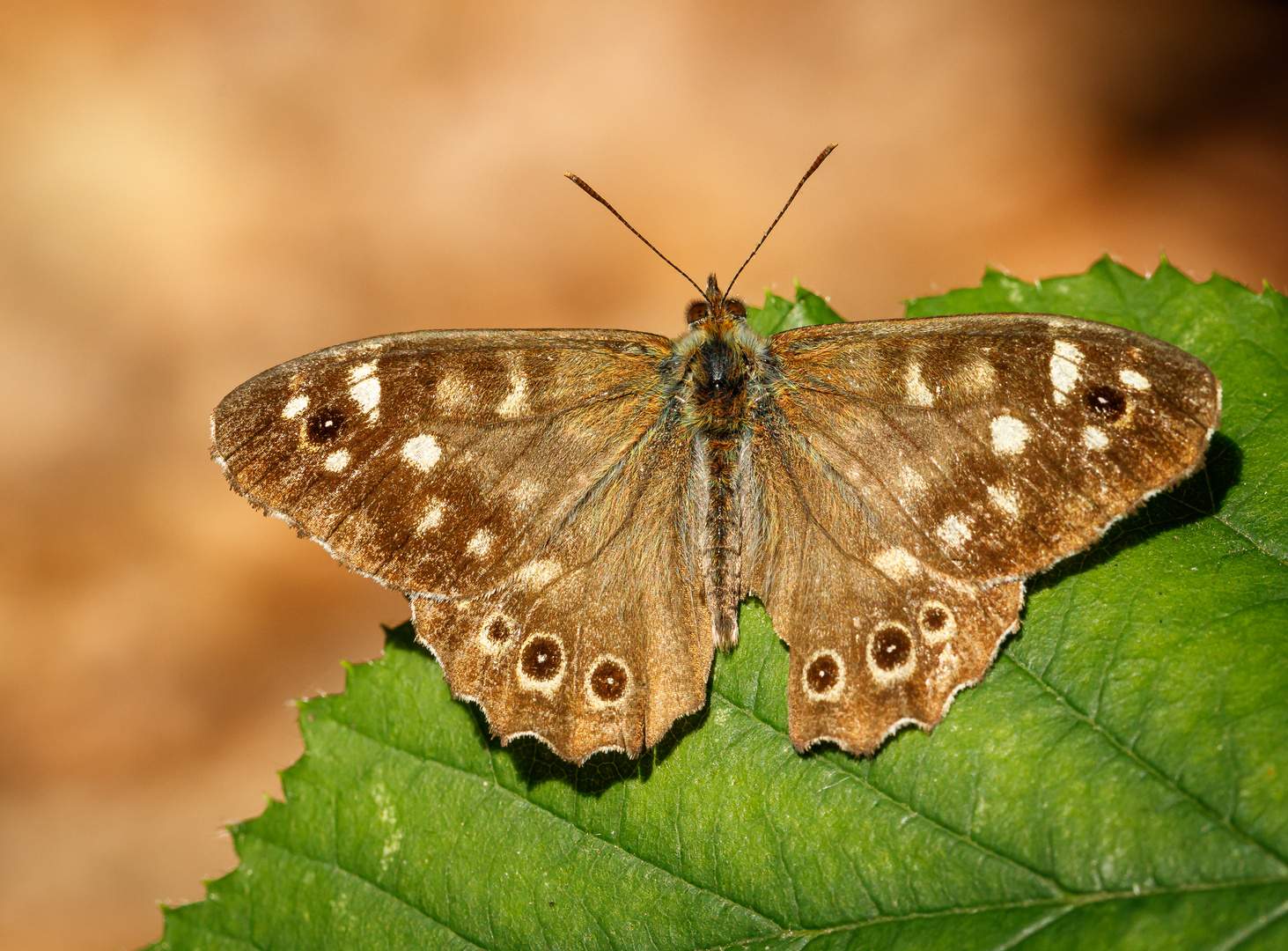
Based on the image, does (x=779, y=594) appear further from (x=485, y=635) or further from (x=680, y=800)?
(x=485, y=635)

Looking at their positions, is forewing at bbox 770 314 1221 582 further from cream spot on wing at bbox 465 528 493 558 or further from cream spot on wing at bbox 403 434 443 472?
cream spot on wing at bbox 403 434 443 472

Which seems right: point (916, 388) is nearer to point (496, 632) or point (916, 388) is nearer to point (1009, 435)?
point (1009, 435)

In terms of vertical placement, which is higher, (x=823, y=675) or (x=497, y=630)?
(x=497, y=630)

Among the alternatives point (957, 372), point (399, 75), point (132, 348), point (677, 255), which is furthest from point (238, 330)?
point (957, 372)

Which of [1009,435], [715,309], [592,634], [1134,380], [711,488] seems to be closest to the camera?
[1134,380]

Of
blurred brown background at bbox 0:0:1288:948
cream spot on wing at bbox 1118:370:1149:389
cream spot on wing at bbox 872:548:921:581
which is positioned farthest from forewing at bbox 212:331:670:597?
blurred brown background at bbox 0:0:1288:948

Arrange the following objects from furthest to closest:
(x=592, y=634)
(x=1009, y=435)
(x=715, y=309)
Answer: (x=715, y=309) → (x=592, y=634) → (x=1009, y=435)

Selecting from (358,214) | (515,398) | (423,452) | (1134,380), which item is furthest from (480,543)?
(358,214)

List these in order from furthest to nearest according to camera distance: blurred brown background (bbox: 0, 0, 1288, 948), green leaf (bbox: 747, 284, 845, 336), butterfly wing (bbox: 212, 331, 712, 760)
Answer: blurred brown background (bbox: 0, 0, 1288, 948)
green leaf (bbox: 747, 284, 845, 336)
butterfly wing (bbox: 212, 331, 712, 760)
